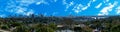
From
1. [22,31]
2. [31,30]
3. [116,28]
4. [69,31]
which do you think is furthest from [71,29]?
[116,28]

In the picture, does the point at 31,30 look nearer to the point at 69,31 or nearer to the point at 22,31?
the point at 22,31

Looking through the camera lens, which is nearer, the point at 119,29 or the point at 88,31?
the point at 119,29

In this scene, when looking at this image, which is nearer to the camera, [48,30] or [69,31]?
[48,30]

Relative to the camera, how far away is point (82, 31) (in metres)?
69.3

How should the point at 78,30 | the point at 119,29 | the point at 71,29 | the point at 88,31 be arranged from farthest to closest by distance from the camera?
the point at 71,29 → the point at 78,30 → the point at 88,31 → the point at 119,29

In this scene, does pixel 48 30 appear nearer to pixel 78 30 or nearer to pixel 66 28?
pixel 78 30

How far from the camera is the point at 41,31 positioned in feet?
168

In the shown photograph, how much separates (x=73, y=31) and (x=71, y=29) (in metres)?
4.20

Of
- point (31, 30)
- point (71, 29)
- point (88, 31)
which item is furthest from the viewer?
point (71, 29)

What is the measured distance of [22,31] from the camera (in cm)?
5372

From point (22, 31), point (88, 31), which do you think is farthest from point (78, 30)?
point (22, 31)

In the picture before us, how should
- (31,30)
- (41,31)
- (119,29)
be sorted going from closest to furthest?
1. (119,29)
2. (41,31)
3. (31,30)

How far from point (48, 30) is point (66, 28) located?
1238 inches

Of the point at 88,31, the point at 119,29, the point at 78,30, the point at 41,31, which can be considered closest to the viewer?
the point at 119,29
